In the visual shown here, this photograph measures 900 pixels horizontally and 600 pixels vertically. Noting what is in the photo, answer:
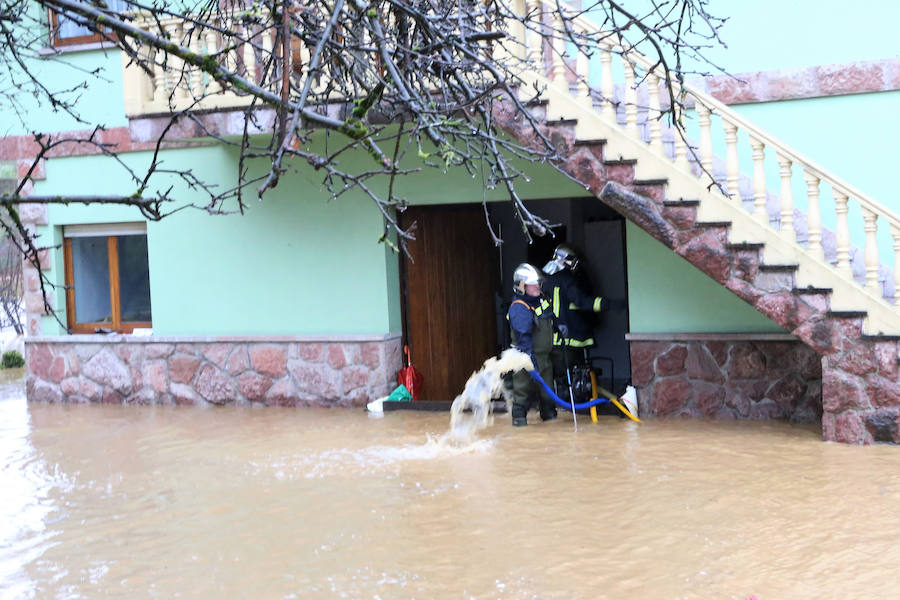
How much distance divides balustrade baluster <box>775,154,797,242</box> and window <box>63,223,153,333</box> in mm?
7762

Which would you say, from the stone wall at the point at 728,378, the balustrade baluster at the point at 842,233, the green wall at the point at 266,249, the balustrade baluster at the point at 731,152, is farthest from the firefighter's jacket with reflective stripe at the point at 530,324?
the balustrade baluster at the point at 842,233

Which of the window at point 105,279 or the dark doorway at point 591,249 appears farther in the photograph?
the dark doorway at point 591,249

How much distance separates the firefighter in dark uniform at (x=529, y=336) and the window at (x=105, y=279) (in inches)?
202

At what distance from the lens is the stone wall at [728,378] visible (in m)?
9.47

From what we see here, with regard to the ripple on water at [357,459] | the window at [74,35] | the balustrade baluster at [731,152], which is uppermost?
the window at [74,35]

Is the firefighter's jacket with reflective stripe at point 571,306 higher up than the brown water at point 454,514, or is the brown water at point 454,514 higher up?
the firefighter's jacket with reflective stripe at point 571,306

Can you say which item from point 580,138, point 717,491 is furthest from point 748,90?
point 717,491

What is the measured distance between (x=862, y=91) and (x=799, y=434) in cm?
330

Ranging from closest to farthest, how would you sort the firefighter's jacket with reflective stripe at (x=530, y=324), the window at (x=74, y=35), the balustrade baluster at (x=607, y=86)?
1. the balustrade baluster at (x=607, y=86)
2. the firefighter's jacket with reflective stripe at (x=530, y=324)
3. the window at (x=74, y=35)

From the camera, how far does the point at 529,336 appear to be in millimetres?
9992

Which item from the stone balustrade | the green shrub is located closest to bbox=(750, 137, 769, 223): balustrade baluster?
the stone balustrade

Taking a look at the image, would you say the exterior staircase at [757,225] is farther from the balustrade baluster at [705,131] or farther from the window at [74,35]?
the window at [74,35]

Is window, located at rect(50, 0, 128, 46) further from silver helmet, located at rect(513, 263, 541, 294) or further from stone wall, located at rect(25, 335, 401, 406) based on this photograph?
silver helmet, located at rect(513, 263, 541, 294)

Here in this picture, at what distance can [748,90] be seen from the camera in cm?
993
